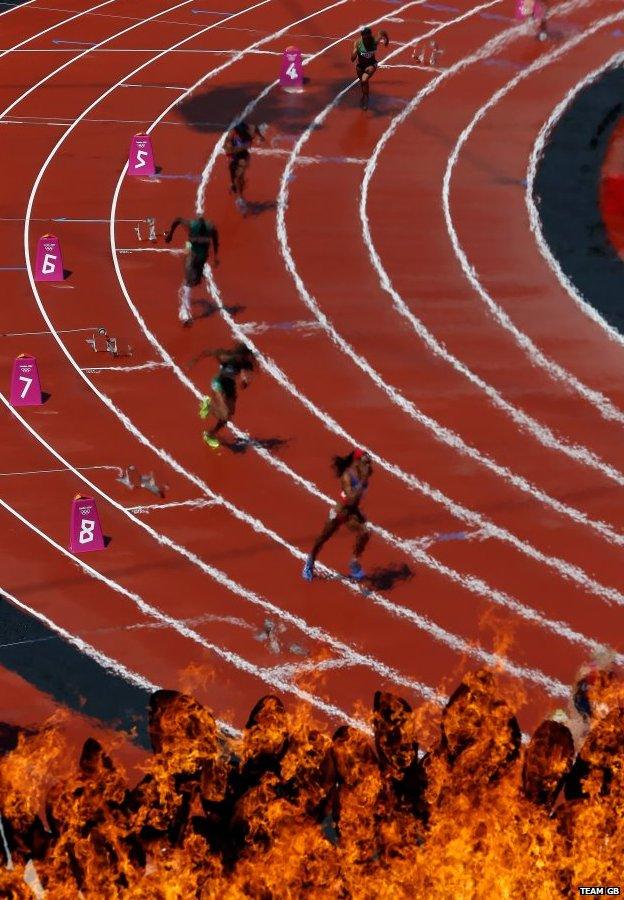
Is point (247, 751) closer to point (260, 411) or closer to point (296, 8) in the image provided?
point (260, 411)

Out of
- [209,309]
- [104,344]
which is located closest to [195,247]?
[209,309]

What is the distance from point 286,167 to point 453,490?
8235 mm

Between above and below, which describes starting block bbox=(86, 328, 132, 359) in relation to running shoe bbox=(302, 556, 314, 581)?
above

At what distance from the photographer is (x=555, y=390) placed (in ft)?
53.8

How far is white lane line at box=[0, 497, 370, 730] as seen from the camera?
39.5ft

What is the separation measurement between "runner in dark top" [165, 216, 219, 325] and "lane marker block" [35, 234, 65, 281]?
59.5 inches

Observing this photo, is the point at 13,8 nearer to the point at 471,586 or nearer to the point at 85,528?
the point at 85,528

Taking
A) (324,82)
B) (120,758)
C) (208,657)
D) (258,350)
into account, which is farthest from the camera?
(324,82)

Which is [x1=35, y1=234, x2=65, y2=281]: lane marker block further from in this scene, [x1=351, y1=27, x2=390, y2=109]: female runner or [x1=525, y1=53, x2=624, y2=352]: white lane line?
[x1=525, y1=53, x2=624, y2=352]: white lane line

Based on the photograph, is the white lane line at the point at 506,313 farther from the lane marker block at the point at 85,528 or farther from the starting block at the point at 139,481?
the lane marker block at the point at 85,528

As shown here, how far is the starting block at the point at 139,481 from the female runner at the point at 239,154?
610cm

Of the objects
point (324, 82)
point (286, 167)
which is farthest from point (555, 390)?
point (324, 82)

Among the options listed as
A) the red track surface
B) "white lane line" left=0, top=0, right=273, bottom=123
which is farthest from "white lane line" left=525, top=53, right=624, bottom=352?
"white lane line" left=0, top=0, right=273, bottom=123

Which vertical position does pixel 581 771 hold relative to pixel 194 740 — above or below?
above
